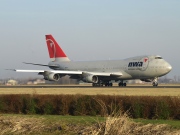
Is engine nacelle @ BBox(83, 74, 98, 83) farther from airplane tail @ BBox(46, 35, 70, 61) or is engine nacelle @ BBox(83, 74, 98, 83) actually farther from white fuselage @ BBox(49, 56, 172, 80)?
airplane tail @ BBox(46, 35, 70, 61)

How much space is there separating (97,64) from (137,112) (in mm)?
59765

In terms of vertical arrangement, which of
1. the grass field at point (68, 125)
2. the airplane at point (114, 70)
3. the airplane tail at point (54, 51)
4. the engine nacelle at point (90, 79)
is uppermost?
the airplane tail at point (54, 51)

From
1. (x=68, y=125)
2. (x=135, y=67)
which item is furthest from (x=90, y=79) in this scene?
(x=68, y=125)

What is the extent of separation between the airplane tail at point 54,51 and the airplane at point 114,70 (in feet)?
7.87

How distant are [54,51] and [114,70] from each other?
56.9 ft

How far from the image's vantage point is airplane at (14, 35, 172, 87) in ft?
257

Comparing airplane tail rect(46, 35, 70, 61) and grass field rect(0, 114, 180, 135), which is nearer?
grass field rect(0, 114, 180, 135)

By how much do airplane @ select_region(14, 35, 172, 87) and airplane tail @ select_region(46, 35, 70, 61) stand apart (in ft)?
7.87

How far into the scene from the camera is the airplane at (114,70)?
78.4 metres

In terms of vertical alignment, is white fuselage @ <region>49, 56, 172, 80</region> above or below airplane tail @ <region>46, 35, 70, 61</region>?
below

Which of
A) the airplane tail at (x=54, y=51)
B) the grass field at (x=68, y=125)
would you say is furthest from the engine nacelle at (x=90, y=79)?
the grass field at (x=68, y=125)

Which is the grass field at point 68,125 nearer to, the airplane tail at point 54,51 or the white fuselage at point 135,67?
the white fuselage at point 135,67

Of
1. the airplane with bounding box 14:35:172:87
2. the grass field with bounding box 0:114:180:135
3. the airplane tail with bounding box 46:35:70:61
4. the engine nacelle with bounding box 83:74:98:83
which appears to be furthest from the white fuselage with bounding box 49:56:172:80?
the grass field with bounding box 0:114:180:135

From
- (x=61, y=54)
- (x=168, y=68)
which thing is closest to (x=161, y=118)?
(x=168, y=68)
